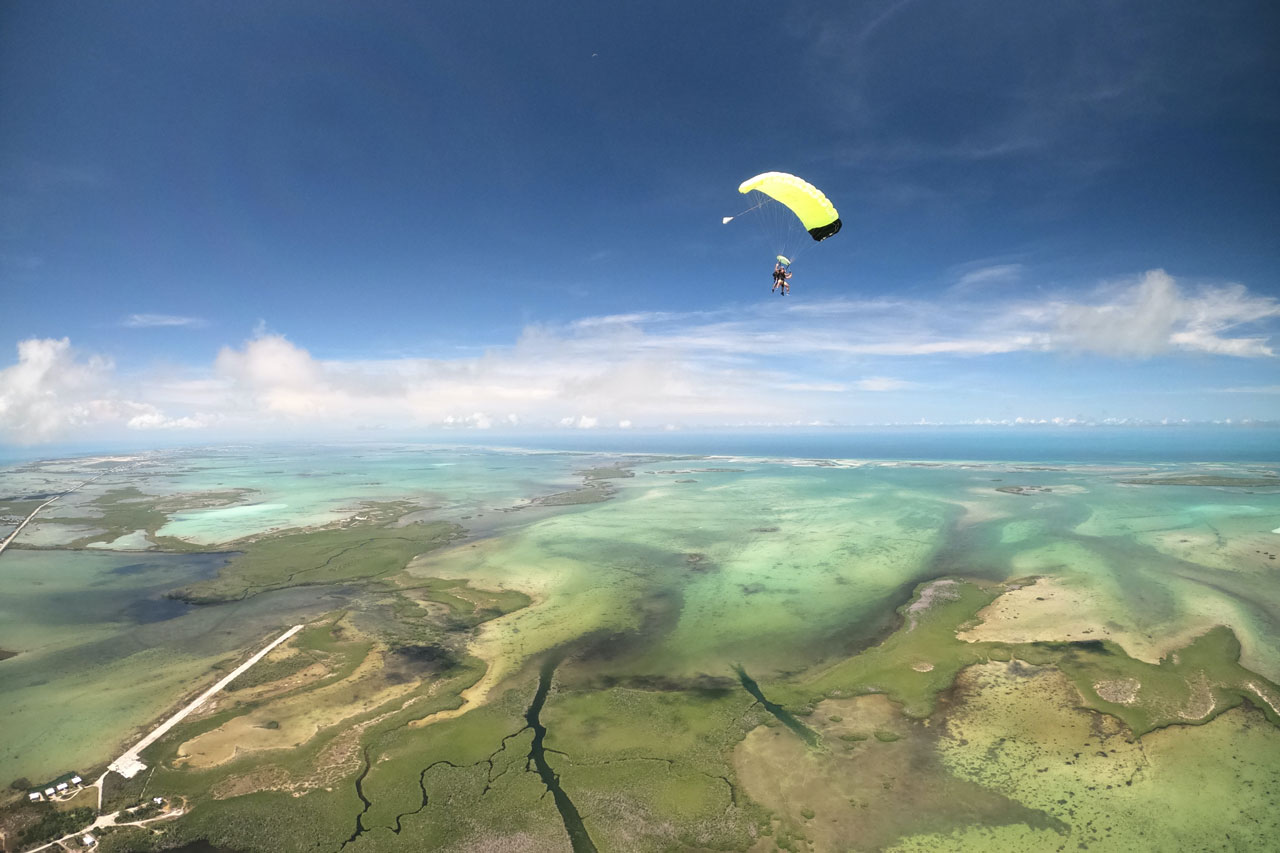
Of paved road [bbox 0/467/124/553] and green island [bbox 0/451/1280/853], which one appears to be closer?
green island [bbox 0/451/1280/853]

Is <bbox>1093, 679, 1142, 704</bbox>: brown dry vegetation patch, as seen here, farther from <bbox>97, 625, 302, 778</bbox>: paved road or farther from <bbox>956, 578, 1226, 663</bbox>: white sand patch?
<bbox>97, 625, 302, 778</bbox>: paved road

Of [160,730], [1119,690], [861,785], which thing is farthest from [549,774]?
[1119,690]

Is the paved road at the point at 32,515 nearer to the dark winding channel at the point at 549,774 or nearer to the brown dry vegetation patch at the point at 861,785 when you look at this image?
the dark winding channel at the point at 549,774

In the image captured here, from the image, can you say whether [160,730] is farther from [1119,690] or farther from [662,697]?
[1119,690]

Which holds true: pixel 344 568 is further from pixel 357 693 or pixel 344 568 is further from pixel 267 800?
pixel 267 800

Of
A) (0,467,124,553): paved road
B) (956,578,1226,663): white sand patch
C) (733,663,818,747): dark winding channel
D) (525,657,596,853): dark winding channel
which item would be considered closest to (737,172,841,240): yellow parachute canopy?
(733,663,818,747): dark winding channel

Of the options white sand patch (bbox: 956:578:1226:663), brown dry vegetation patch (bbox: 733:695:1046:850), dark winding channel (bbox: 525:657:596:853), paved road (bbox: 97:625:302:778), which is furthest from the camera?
white sand patch (bbox: 956:578:1226:663)

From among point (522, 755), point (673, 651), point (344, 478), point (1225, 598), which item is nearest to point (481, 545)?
point (673, 651)
